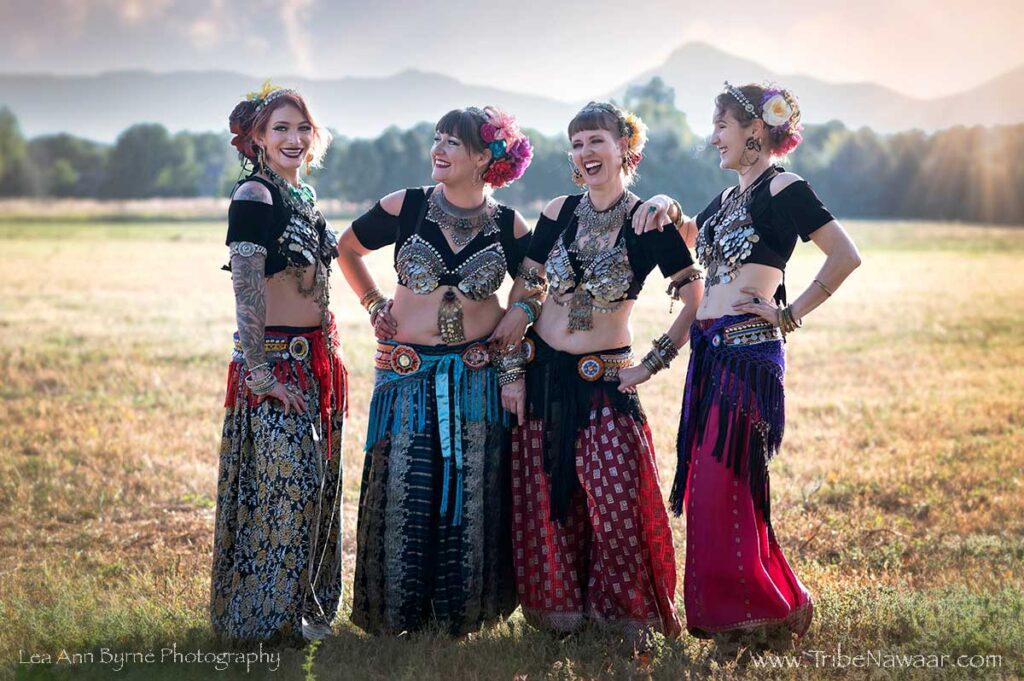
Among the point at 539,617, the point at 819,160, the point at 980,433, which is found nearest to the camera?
the point at 539,617

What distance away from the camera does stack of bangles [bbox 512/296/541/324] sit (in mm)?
5199

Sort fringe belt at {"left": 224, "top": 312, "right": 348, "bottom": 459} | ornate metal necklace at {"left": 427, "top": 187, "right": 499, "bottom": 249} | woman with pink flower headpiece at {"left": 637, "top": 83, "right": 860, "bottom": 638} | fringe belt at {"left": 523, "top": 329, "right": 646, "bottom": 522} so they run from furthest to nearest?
ornate metal necklace at {"left": 427, "top": 187, "right": 499, "bottom": 249}, fringe belt at {"left": 523, "top": 329, "right": 646, "bottom": 522}, fringe belt at {"left": 224, "top": 312, "right": 348, "bottom": 459}, woman with pink flower headpiece at {"left": 637, "top": 83, "right": 860, "bottom": 638}

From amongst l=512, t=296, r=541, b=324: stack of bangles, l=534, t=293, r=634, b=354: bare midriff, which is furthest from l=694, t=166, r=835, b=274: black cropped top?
l=512, t=296, r=541, b=324: stack of bangles

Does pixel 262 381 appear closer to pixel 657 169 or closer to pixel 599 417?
pixel 599 417

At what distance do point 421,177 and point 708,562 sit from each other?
72.2 m

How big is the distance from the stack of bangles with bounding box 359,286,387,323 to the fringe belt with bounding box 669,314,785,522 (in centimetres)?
163

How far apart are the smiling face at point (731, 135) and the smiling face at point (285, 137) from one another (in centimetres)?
188

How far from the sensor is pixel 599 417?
5.12 m

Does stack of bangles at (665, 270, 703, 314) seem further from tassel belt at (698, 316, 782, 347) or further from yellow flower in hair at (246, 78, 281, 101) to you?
yellow flower in hair at (246, 78, 281, 101)

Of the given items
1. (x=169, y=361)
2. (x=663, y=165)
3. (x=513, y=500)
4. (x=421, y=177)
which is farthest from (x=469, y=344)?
(x=421, y=177)

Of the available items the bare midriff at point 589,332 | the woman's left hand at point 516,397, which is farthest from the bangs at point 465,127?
the woman's left hand at point 516,397

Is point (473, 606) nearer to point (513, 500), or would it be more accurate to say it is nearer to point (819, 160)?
point (513, 500)

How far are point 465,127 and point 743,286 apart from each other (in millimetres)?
1517

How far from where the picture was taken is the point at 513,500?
206 inches
